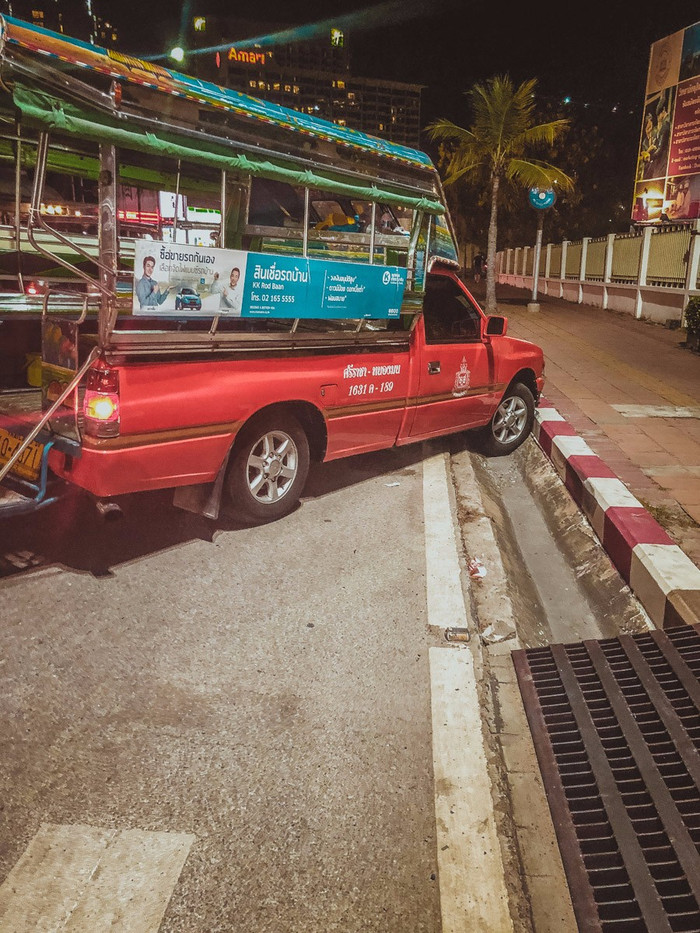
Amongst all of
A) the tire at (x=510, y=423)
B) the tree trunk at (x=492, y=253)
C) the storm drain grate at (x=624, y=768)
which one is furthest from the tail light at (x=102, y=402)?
the tree trunk at (x=492, y=253)

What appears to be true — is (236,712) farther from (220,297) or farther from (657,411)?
(657,411)

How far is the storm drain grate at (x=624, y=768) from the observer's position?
2.18m

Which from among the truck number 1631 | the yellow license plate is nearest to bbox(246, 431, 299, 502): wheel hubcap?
the truck number 1631

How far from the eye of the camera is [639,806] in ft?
8.39

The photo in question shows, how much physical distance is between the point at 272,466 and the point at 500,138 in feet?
63.1

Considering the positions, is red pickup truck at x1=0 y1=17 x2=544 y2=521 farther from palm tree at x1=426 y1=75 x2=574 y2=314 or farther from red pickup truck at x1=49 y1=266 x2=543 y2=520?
palm tree at x1=426 y1=75 x2=574 y2=314

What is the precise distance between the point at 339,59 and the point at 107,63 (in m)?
206

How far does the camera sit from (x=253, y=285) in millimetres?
4227

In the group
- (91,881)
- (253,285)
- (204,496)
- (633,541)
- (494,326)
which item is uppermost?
(253,285)

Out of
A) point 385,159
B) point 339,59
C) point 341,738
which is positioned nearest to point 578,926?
point 341,738

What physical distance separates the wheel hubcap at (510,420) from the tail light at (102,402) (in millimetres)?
4044

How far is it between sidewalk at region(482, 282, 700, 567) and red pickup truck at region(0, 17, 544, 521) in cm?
178

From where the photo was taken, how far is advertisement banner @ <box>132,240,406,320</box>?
3.78 meters

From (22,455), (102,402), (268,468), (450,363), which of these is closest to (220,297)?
(102,402)
